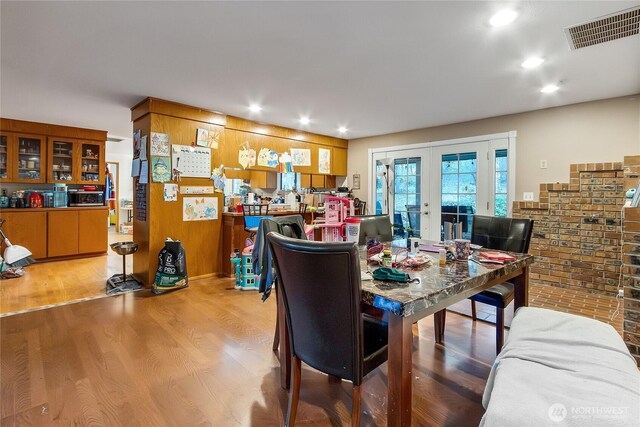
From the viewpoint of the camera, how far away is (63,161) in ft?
18.0

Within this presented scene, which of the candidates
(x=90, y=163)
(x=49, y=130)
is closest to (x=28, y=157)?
(x=49, y=130)

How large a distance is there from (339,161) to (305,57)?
3710 millimetres

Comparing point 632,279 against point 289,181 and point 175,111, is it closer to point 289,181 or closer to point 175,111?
point 175,111

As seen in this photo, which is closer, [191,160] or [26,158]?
[191,160]

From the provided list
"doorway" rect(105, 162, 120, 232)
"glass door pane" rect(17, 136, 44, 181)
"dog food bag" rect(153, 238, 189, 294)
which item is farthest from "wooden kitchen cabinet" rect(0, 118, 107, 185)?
"dog food bag" rect(153, 238, 189, 294)

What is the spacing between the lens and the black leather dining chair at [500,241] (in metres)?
2.15

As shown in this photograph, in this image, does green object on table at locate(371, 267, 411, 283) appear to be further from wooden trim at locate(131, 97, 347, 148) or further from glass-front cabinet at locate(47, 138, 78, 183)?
glass-front cabinet at locate(47, 138, 78, 183)

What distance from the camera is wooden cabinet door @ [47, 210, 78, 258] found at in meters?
5.18

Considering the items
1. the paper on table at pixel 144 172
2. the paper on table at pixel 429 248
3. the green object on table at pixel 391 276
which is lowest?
the green object on table at pixel 391 276

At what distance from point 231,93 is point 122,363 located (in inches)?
109

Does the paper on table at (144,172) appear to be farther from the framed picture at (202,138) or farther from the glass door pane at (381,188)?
the glass door pane at (381,188)

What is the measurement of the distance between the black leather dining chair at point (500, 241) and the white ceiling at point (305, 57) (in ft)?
4.52

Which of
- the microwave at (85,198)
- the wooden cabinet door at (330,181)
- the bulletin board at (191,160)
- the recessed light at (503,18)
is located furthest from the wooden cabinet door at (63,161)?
the recessed light at (503,18)

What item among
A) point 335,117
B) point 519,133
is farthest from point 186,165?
point 519,133
